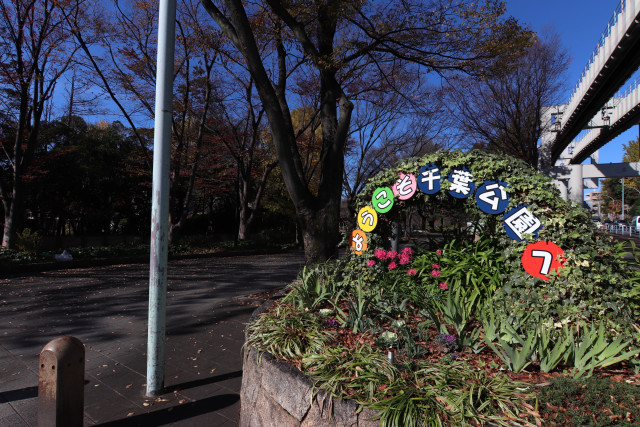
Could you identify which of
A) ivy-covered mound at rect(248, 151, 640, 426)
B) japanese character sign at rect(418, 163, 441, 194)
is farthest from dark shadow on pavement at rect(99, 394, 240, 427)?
japanese character sign at rect(418, 163, 441, 194)

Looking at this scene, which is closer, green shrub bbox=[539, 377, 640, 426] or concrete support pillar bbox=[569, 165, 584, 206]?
green shrub bbox=[539, 377, 640, 426]

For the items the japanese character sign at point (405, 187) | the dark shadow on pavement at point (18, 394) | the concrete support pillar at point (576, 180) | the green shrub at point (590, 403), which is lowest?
the dark shadow on pavement at point (18, 394)

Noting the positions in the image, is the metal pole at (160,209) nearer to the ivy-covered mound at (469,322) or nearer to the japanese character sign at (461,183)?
the ivy-covered mound at (469,322)

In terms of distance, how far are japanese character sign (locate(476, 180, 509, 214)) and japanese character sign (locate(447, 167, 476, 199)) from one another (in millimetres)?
107

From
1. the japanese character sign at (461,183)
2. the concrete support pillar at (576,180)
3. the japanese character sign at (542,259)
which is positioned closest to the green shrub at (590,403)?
the japanese character sign at (542,259)

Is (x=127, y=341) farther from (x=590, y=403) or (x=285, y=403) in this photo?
(x=590, y=403)

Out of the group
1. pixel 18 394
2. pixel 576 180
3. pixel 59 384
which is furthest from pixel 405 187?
pixel 576 180

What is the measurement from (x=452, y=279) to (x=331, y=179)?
2804 mm

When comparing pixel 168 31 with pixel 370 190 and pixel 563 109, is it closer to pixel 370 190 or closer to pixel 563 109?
pixel 370 190

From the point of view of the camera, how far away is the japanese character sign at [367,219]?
5006 millimetres

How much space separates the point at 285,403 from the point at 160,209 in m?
2.04

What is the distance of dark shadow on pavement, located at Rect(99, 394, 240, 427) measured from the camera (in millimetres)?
3182

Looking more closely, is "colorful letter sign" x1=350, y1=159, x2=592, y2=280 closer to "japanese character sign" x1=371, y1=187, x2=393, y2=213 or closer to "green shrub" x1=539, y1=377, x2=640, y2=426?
"japanese character sign" x1=371, y1=187, x2=393, y2=213

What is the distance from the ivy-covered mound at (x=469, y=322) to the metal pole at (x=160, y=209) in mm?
908
